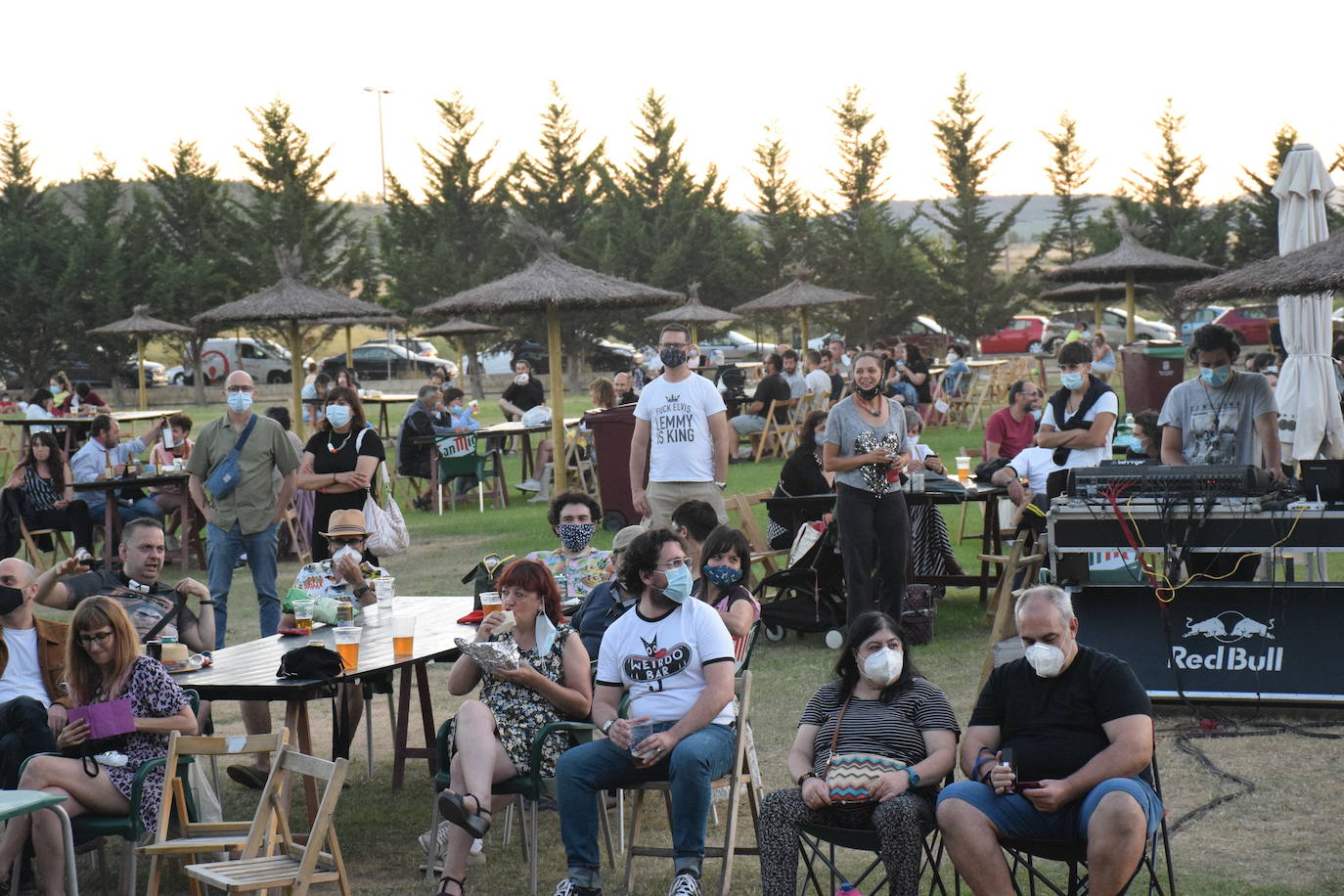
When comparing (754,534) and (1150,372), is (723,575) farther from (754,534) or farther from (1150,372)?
(1150,372)

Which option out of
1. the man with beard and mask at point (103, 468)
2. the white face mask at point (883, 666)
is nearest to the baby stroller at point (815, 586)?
the white face mask at point (883, 666)

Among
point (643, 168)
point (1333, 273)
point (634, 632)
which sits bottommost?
point (634, 632)

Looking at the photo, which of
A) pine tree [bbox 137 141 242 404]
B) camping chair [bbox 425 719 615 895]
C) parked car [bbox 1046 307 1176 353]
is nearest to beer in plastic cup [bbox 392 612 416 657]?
camping chair [bbox 425 719 615 895]

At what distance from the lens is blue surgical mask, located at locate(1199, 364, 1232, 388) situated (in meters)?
7.36

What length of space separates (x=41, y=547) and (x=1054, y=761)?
11.7 metres

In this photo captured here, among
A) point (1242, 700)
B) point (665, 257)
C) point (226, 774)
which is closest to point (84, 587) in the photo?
point (226, 774)

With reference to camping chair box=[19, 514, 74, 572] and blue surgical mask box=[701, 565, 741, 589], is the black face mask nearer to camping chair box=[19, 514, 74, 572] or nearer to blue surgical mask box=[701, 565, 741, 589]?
blue surgical mask box=[701, 565, 741, 589]

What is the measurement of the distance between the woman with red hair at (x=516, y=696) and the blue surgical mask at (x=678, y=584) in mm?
458

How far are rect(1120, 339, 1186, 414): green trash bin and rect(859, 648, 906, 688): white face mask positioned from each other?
15.2 meters

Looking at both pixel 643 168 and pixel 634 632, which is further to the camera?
pixel 643 168

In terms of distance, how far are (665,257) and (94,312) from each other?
16773 millimetres

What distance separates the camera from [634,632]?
17.1 feet

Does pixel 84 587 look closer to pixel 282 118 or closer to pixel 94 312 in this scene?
pixel 94 312

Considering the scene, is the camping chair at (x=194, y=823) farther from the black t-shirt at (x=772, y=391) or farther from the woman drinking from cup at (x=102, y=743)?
the black t-shirt at (x=772, y=391)
